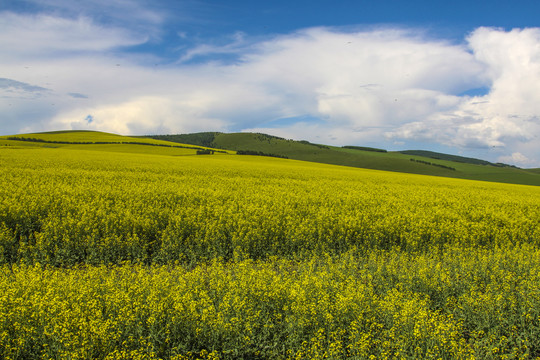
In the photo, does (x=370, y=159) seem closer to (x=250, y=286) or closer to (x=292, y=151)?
(x=292, y=151)

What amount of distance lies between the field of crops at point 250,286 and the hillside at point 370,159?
85393mm

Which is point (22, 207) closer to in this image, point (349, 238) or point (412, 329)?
point (349, 238)

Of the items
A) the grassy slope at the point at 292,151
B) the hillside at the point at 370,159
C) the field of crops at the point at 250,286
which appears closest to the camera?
the field of crops at the point at 250,286

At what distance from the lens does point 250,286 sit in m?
5.35

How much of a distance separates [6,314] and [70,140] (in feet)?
296

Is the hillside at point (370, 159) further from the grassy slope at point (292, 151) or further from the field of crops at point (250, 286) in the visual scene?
the field of crops at point (250, 286)

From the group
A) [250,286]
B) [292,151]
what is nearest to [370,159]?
[292,151]

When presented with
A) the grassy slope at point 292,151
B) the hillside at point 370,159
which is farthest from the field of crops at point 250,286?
the hillside at point 370,159

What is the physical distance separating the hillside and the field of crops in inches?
3362

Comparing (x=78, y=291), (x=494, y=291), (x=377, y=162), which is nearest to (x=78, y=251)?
(x=78, y=291)

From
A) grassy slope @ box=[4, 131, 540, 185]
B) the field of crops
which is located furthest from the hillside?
the field of crops

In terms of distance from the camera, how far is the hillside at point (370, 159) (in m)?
85.3

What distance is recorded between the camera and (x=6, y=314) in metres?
4.04

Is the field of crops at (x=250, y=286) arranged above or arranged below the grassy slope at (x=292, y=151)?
below
